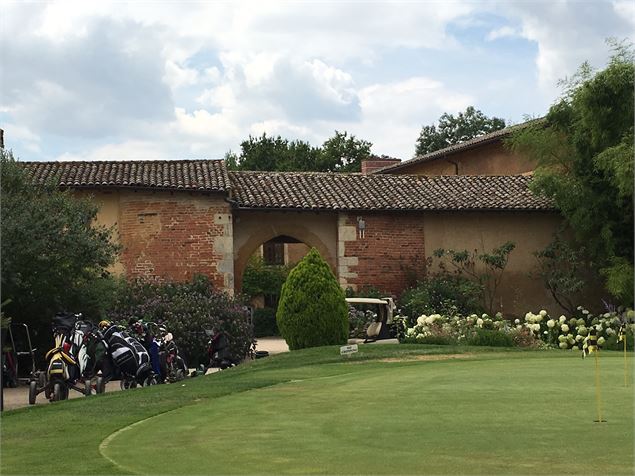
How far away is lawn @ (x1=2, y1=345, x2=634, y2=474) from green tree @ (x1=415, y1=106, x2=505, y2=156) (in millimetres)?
70332

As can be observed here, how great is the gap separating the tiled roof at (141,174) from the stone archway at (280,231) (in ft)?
6.01

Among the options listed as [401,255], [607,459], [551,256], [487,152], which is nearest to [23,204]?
[607,459]

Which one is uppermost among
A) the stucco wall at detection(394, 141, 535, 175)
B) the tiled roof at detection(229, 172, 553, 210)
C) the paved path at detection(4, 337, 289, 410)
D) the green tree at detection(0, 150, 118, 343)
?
the stucco wall at detection(394, 141, 535, 175)

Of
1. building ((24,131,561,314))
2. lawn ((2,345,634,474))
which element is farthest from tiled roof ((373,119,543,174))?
lawn ((2,345,634,474))

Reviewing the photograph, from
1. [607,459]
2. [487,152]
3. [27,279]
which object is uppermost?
[487,152]

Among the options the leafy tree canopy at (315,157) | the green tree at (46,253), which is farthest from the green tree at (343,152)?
the green tree at (46,253)

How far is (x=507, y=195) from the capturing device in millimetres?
35625

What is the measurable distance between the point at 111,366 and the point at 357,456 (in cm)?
999

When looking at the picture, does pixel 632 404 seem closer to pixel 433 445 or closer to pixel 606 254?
pixel 433 445

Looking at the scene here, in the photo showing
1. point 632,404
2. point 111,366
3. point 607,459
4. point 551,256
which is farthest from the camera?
point 551,256

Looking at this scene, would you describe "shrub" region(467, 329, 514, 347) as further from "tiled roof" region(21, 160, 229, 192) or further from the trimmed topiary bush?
"tiled roof" region(21, 160, 229, 192)

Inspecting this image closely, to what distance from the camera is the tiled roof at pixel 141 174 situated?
3141 centimetres

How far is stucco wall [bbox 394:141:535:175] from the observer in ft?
135

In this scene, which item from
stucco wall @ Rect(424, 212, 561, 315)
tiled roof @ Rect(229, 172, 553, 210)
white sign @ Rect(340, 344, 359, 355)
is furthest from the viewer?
stucco wall @ Rect(424, 212, 561, 315)
